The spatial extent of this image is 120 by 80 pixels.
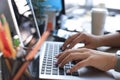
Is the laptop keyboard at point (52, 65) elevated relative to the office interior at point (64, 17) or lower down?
lower down

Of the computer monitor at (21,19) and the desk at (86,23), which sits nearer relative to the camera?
the computer monitor at (21,19)

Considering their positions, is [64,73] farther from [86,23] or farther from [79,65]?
[86,23]

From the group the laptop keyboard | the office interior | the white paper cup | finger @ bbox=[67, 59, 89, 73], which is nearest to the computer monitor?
the office interior

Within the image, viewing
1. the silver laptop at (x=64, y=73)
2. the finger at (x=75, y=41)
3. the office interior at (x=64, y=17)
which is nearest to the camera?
the silver laptop at (x=64, y=73)

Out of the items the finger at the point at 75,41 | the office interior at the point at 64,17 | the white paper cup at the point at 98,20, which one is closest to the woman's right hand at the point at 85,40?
the finger at the point at 75,41

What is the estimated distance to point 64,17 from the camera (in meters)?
1.81

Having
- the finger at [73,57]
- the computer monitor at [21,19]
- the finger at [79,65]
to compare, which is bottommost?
the finger at [79,65]

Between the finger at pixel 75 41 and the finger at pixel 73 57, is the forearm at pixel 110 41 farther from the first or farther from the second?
the finger at pixel 73 57

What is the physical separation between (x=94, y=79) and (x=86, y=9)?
1.44 metres

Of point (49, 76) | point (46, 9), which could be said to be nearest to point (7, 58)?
point (49, 76)

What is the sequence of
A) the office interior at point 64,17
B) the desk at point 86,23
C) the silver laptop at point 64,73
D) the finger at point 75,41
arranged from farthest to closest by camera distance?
the desk at point 86,23 < the office interior at point 64,17 < the finger at point 75,41 < the silver laptop at point 64,73

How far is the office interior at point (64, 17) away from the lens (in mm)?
1289

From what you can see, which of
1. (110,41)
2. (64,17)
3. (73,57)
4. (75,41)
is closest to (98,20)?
(110,41)

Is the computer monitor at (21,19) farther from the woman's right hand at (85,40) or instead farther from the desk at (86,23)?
the desk at (86,23)
